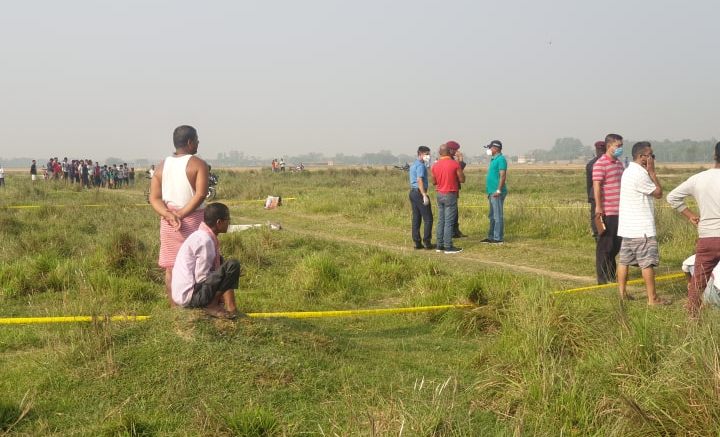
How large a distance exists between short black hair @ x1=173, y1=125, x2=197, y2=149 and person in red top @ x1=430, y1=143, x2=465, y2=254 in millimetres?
6666

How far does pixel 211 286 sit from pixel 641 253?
432cm

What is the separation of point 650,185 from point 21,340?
231 inches

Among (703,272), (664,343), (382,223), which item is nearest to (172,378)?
(664,343)

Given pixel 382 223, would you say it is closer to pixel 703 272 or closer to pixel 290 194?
pixel 703 272

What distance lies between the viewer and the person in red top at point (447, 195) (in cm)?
1176

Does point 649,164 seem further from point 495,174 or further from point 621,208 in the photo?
point 495,174

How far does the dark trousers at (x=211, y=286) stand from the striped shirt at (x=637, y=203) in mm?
4155

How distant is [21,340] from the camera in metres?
5.72

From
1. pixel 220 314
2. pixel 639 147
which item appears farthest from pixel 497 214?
pixel 220 314

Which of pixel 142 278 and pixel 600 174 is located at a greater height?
pixel 600 174

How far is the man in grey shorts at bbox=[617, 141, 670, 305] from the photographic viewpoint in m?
7.04

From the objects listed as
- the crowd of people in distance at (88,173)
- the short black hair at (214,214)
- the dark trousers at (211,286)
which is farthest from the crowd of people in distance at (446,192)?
the crowd of people in distance at (88,173)

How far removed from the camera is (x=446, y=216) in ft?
38.7

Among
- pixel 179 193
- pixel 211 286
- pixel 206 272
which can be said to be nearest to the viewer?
pixel 211 286
